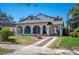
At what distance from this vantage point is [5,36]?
941 cm

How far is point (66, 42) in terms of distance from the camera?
939cm

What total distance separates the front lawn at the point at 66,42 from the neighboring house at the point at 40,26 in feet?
0.40

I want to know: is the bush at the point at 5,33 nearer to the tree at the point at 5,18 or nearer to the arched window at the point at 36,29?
the tree at the point at 5,18

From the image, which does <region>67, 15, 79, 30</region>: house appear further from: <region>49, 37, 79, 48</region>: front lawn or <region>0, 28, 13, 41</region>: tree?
<region>0, 28, 13, 41</region>: tree

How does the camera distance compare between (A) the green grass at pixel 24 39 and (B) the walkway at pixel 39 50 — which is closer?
(B) the walkway at pixel 39 50

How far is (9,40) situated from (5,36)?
95 mm

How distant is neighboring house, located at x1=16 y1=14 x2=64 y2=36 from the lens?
9.41 metres

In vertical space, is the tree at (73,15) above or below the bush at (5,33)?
above

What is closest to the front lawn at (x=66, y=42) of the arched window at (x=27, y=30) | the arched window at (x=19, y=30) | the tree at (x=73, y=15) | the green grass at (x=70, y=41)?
the green grass at (x=70, y=41)

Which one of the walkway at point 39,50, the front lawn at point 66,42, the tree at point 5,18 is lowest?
the walkway at point 39,50

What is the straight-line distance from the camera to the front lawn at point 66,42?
934 cm

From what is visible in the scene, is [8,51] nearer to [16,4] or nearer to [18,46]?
[18,46]

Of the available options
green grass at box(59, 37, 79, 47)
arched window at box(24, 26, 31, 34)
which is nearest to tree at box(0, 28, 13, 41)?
arched window at box(24, 26, 31, 34)

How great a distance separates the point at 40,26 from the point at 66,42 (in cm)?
51
